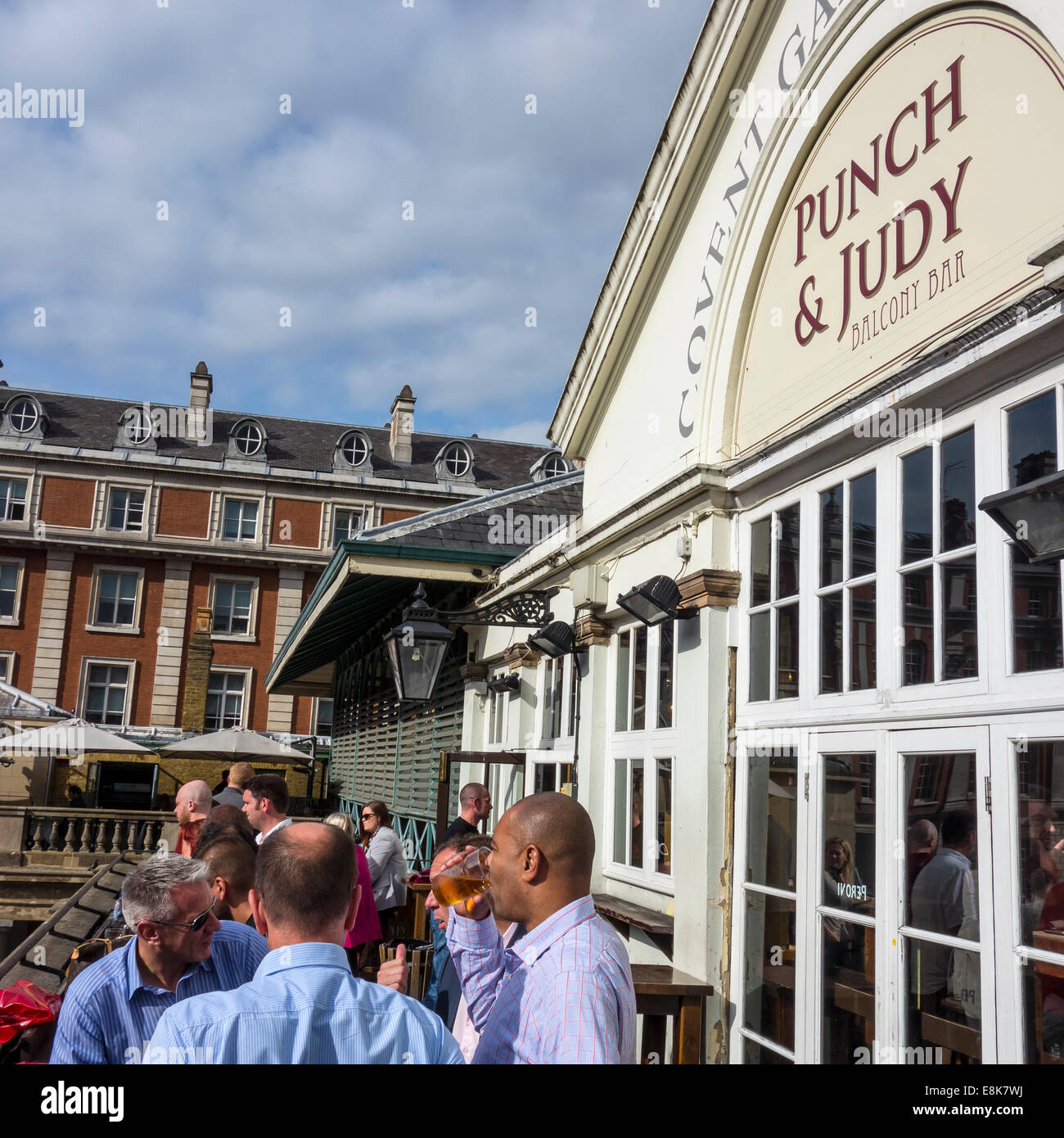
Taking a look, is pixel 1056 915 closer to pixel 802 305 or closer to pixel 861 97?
pixel 802 305

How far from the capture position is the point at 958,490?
377cm

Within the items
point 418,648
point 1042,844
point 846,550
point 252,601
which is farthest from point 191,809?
point 252,601

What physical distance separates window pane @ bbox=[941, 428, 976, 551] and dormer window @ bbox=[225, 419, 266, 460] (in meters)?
A: 36.9

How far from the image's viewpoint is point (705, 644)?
211 inches

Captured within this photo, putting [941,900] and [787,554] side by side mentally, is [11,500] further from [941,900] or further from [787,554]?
[941,900]

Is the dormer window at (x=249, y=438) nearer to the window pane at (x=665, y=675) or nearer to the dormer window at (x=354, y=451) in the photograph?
the dormer window at (x=354, y=451)

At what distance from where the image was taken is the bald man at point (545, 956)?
2.28 m

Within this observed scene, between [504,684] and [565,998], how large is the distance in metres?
7.11

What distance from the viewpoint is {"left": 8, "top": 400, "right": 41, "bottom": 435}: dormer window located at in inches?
1484

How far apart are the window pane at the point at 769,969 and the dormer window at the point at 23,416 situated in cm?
3850

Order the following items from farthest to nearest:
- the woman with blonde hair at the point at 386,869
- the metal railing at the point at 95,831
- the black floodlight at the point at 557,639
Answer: the metal railing at the point at 95,831, the black floodlight at the point at 557,639, the woman with blonde hair at the point at 386,869

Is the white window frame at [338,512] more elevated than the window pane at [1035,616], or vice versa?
the white window frame at [338,512]

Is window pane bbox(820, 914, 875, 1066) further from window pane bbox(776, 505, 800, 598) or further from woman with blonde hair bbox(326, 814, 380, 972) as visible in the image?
woman with blonde hair bbox(326, 814, 380, 972)

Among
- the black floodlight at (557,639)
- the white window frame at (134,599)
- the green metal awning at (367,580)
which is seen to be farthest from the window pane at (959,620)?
the white window frame at (134,599)
